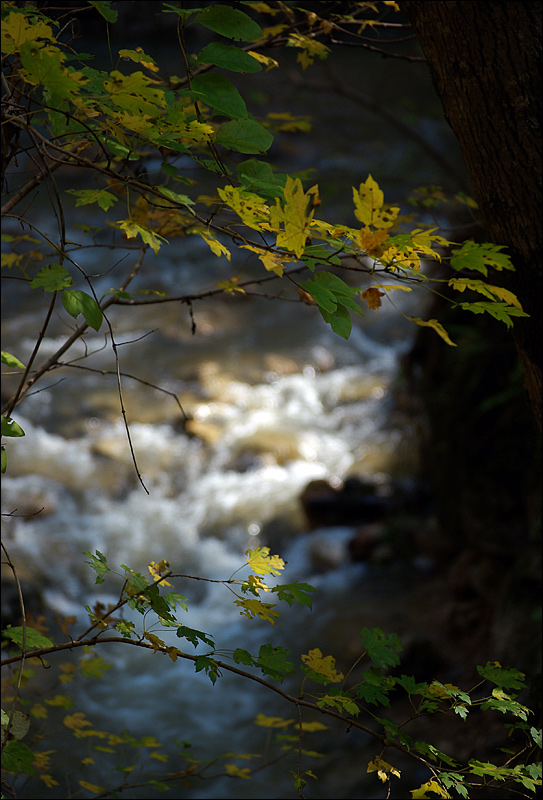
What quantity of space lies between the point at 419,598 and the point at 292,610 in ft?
3.00

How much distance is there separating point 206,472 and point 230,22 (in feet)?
17.7

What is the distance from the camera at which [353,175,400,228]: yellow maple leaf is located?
98 cm

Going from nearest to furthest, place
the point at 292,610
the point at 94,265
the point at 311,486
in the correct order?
the point at 292,610 < the point at 311,486 < the point at 94,265

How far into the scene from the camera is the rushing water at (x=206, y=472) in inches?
146

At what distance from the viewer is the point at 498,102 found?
3.93ft

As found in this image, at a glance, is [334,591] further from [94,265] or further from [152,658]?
[94,265]

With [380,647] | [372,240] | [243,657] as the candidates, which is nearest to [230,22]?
[372,240]

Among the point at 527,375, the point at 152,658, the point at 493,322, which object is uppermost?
the point at 527,375

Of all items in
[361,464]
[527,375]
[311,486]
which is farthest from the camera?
[361,464]

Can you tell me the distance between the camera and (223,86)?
1043 millimetres

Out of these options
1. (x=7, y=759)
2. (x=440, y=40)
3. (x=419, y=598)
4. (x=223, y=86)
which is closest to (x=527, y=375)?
(x=440, y=40)

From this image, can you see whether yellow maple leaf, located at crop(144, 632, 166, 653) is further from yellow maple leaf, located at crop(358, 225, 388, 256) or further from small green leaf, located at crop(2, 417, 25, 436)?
→ yellow maple leaf, located at crop(358, 225, 388, 256)

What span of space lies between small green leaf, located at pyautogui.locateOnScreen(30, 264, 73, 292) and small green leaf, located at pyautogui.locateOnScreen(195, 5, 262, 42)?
0.45 m

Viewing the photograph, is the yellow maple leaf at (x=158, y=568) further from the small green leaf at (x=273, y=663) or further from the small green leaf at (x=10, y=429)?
the small green leaf at (x=10, y=429)
